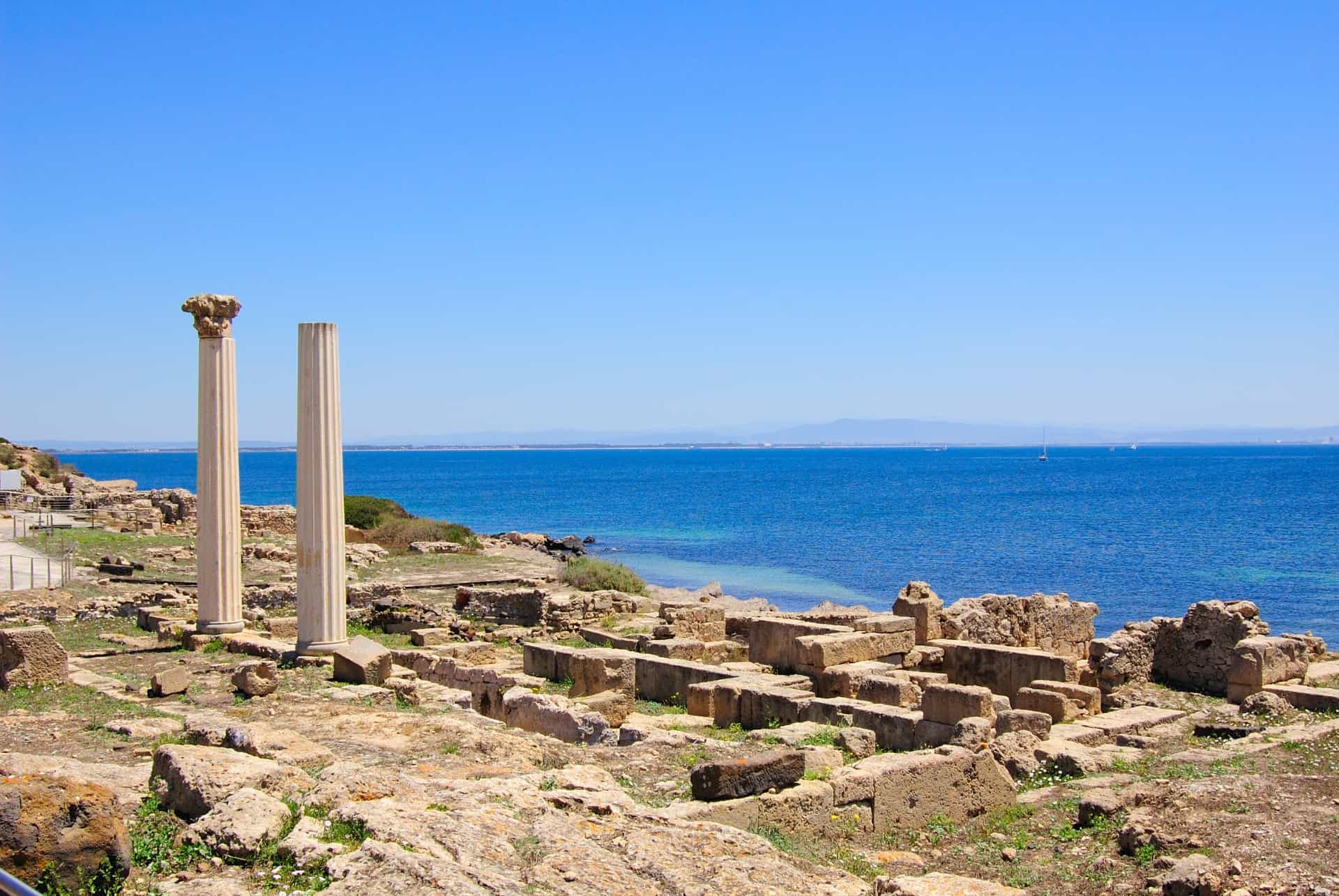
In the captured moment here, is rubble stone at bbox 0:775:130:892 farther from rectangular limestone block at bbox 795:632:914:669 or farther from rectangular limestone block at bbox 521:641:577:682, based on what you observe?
rectangular limestone block at bbox 795:632:914:669

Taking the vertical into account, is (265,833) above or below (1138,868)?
above

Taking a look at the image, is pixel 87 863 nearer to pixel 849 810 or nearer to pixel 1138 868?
pixel 849 810

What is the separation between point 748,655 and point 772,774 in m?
9.38

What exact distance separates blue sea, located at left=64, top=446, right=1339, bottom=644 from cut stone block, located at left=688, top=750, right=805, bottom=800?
73.1ft

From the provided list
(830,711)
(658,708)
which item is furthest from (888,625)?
(830,711)

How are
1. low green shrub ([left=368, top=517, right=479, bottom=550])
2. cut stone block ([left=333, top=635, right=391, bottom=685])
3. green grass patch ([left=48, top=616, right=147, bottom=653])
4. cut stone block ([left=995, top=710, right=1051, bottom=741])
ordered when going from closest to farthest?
cut stone block ([left=995, top=710, right=1051, bottom=741])
cut stone block ([left=333, top=635, right=391, bottom=685])
green grass patch ([left=48, top=616, right=147, bottom=653])
low green shrub ([left=368, top=517, right=479, bottom=550])

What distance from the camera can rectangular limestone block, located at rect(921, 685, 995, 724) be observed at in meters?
11.4

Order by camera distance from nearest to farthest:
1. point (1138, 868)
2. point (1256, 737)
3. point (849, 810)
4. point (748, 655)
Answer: point (1138, 868), point (849, 810), point (1256, 737), point (748, 655)

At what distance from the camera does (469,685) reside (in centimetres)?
1356

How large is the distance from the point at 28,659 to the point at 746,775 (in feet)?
27.3

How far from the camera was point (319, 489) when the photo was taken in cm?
1431

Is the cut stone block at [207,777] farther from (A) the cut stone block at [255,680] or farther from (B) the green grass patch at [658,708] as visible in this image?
(B) the green grass patch at [658,708]

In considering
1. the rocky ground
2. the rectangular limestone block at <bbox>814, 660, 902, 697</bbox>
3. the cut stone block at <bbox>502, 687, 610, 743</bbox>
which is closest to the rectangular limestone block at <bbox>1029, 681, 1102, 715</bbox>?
the rocky ground

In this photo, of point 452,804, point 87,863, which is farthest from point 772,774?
point 87,863
